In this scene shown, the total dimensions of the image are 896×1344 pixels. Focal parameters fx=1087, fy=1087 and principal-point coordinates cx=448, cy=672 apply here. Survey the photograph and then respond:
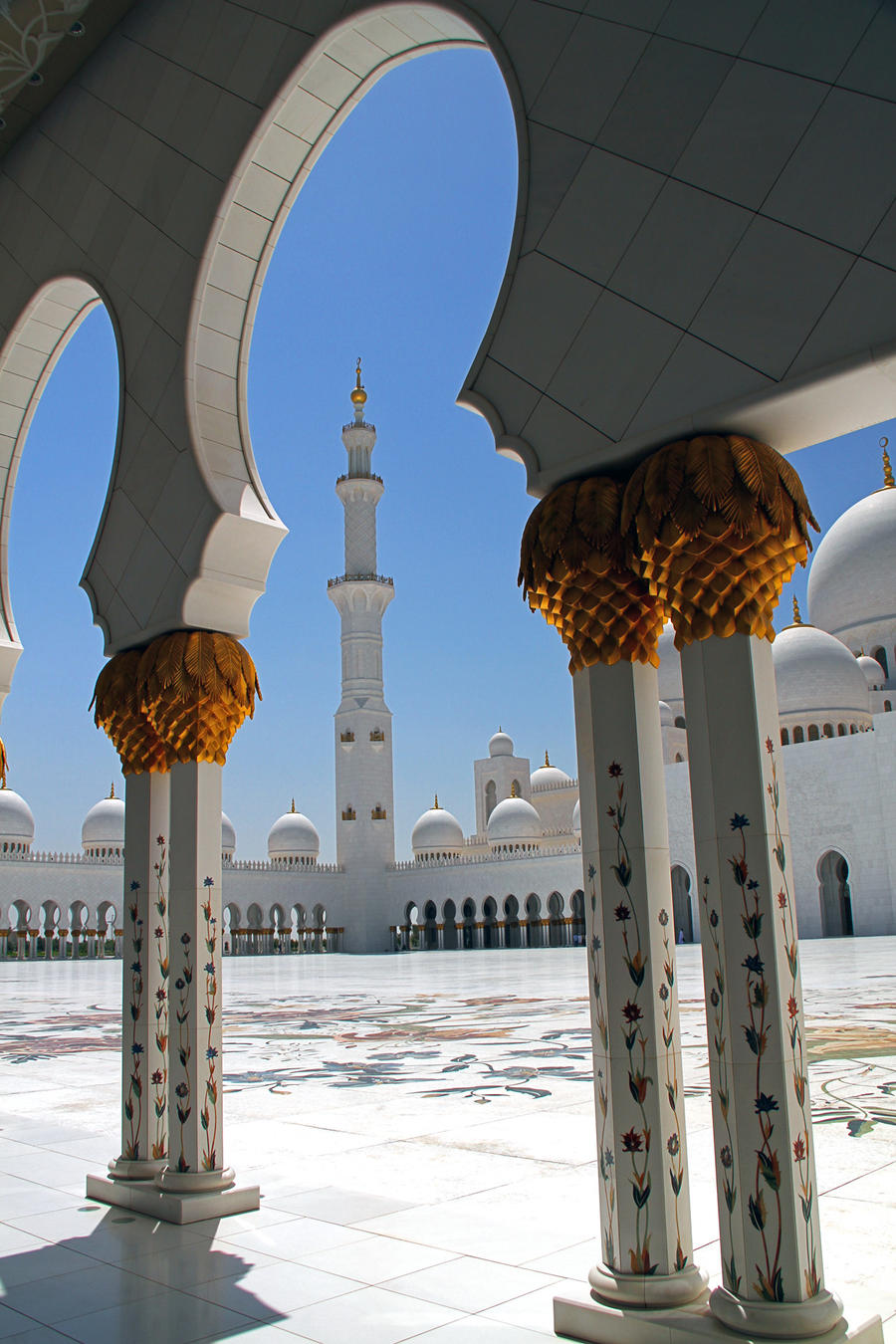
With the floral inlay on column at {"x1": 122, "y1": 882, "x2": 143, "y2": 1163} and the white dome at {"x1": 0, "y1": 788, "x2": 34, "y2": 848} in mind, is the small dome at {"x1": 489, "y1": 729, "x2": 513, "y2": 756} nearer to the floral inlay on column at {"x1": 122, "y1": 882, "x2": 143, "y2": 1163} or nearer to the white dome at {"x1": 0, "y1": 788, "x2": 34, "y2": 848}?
the white dome at {"x1": 0, "y1": 788, "x2": 34, "y2": 848}

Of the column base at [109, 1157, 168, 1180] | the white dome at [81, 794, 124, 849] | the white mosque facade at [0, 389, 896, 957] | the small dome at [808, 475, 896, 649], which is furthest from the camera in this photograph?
the white dome at [81, 794, 124, 849]

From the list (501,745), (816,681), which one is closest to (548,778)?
(501,745)

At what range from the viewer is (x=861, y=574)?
20953 mm

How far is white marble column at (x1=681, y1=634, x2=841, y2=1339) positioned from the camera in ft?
5.48

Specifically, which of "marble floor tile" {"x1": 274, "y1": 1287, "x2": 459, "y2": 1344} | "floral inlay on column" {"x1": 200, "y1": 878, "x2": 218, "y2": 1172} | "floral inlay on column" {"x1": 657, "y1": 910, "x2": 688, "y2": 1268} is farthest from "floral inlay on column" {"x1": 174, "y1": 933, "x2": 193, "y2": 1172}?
"floral inlay on column" {"x1": 657, "y1": 910, "x2": 688, "y2": 1268}

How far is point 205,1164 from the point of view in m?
2.72

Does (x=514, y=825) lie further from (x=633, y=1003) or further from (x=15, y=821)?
(x=633, y=1003)

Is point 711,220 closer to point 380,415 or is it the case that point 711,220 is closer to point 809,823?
point 809,823

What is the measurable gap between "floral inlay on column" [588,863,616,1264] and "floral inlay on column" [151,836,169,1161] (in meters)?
1.46

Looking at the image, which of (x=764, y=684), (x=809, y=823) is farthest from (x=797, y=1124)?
(x=809, y=823)

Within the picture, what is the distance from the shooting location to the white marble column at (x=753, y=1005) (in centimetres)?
167

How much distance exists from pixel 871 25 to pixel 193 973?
252cm

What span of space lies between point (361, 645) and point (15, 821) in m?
8.67

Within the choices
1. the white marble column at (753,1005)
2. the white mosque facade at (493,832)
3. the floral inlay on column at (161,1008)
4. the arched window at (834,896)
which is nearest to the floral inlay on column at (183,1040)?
the floral inlay on column at (161,1008)
